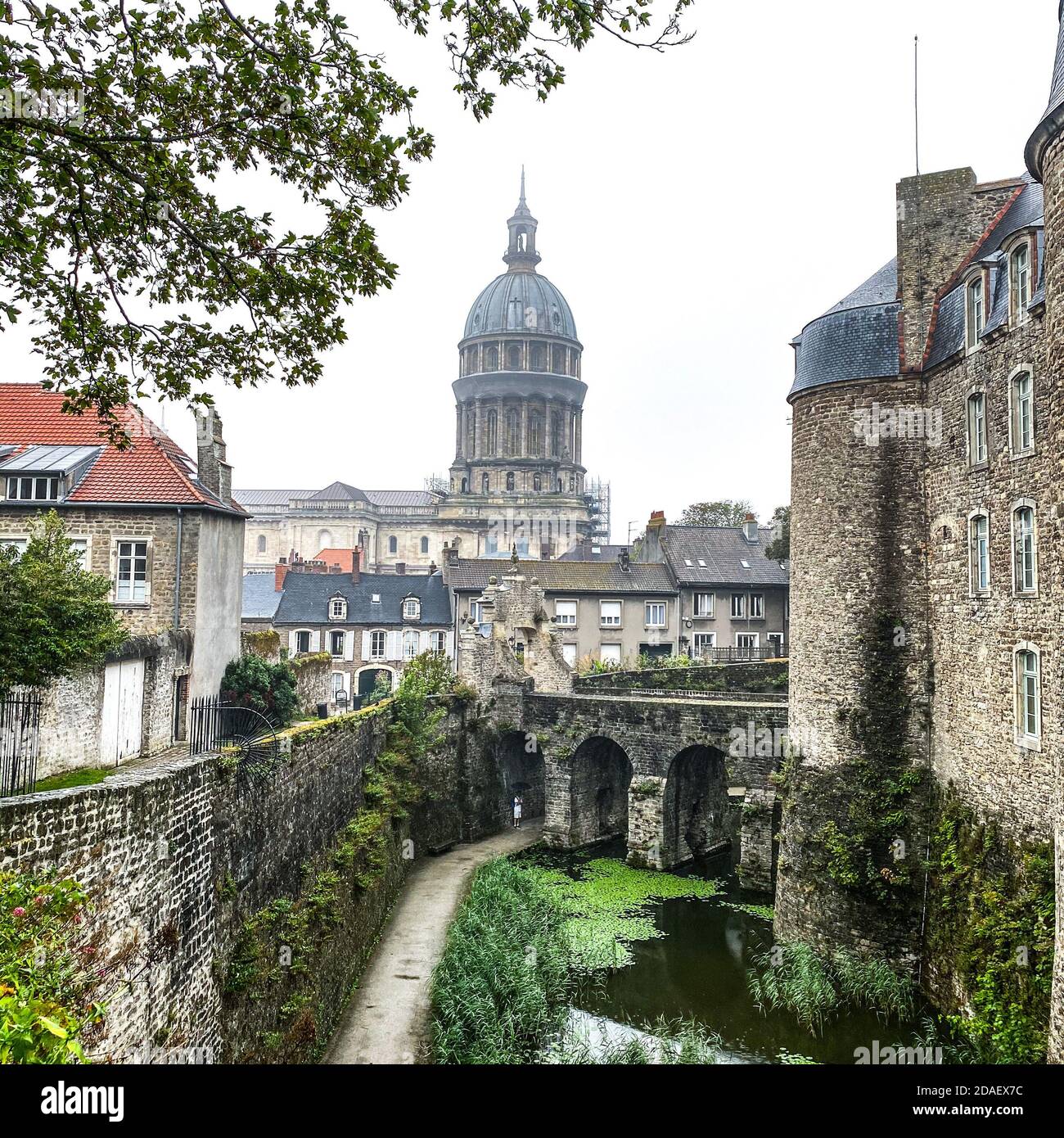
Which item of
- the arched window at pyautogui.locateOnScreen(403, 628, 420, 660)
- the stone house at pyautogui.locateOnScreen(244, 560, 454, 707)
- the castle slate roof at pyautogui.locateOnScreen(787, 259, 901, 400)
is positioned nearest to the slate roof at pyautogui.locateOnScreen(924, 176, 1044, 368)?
the castle slate roof at pyautogui.locateOnScreen(787, 259, 901, 400)

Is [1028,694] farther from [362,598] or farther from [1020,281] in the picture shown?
[362,598]

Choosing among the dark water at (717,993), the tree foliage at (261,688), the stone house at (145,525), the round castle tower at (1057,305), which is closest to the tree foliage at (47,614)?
the stone house at (145,525)

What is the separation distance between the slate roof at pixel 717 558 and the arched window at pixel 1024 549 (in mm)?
27416

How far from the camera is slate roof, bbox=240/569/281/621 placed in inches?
1628

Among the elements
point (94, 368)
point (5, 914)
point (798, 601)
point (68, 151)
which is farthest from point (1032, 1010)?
point (68, 151)

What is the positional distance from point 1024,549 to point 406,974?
11726mm

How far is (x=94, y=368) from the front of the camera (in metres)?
7.03

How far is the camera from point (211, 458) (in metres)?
21.0

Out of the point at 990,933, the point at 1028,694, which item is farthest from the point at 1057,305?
the point at 990,933

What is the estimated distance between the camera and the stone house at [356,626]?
41.0 m

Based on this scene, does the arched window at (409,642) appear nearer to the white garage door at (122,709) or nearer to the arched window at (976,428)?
the white garage door at (122,709)

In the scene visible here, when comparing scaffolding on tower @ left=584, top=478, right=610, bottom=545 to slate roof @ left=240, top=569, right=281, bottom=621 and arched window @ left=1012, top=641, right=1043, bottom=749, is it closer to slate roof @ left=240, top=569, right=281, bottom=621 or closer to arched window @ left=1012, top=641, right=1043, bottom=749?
slate roof @ left=240, top=569, right=281, bottom=621

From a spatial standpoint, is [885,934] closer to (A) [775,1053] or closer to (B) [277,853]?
(A) [775,1053]

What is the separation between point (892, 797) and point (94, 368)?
13.8m
